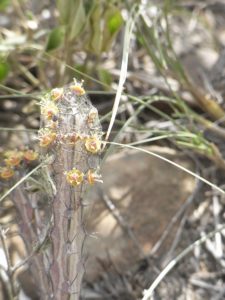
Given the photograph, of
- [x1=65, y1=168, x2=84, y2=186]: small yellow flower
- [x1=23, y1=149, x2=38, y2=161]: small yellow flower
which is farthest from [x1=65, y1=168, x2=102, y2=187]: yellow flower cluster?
[x1=23, y1=149, x2=38, y2=161]: small yellow flower

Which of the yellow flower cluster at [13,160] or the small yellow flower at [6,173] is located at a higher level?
the yellow flower cluster at [13,160]

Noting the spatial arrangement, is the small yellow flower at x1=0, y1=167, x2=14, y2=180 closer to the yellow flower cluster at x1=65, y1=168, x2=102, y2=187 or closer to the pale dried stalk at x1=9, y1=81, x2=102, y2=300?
the pale dried stalk at x1=9, y1=81, x2=102, y2=300

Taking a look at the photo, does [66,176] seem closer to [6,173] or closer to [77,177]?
[77,177]

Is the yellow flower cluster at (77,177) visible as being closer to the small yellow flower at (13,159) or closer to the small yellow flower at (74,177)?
the small yellow flower at (74,177)

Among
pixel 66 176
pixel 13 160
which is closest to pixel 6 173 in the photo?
pixel 13 160

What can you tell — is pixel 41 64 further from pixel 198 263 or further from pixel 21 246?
pixel 198 263

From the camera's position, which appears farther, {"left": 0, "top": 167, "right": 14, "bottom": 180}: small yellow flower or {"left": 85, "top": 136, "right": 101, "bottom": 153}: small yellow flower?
{"left": 0, "top": 167, "right": 14, "bottom": 180}: small yellow flower

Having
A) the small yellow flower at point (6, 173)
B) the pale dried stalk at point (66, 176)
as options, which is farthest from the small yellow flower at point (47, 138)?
the small yellow flower at point (6, 173)

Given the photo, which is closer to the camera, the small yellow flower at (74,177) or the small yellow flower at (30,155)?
the small yellow flower at (74,177)

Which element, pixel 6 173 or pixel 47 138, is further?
pixel 6 173
